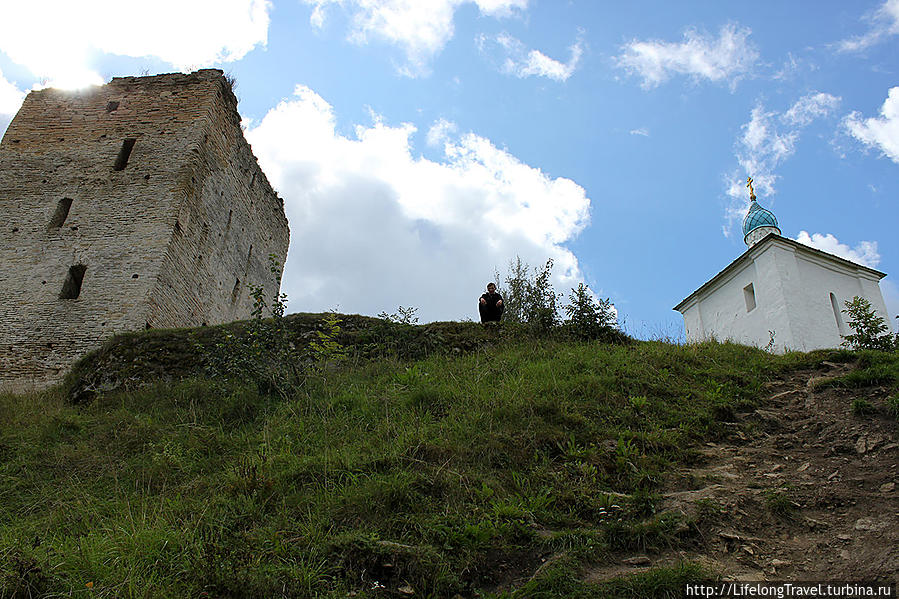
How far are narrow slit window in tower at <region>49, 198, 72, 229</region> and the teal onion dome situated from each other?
2145cm

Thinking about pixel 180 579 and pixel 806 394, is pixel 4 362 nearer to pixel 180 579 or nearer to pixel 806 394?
pixel 180 579

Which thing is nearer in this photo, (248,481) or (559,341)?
(248,481)

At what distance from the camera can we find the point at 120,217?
14000mm

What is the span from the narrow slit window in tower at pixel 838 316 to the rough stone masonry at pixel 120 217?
1416cm

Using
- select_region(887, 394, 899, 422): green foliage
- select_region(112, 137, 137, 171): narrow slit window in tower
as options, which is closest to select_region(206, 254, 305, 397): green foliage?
select_region(887, 394, 899, 422): green foliage

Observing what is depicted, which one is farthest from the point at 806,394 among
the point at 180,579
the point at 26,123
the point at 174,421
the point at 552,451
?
the point at 26,123

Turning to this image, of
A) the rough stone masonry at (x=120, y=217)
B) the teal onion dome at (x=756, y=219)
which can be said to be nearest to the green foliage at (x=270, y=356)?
the rough stone masonry at (x=120, y=217)

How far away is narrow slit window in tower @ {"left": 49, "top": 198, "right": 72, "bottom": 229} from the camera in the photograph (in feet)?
47.0

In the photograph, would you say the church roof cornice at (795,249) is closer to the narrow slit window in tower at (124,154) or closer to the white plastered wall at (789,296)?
the white plastered wall at (789,296)

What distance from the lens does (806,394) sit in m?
7.11

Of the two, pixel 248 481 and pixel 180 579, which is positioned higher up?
pixel 248 481

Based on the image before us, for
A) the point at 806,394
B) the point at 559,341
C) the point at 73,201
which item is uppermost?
the point at 73,201

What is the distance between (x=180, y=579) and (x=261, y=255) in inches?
591

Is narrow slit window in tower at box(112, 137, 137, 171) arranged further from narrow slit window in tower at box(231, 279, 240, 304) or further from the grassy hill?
the grassy hill
